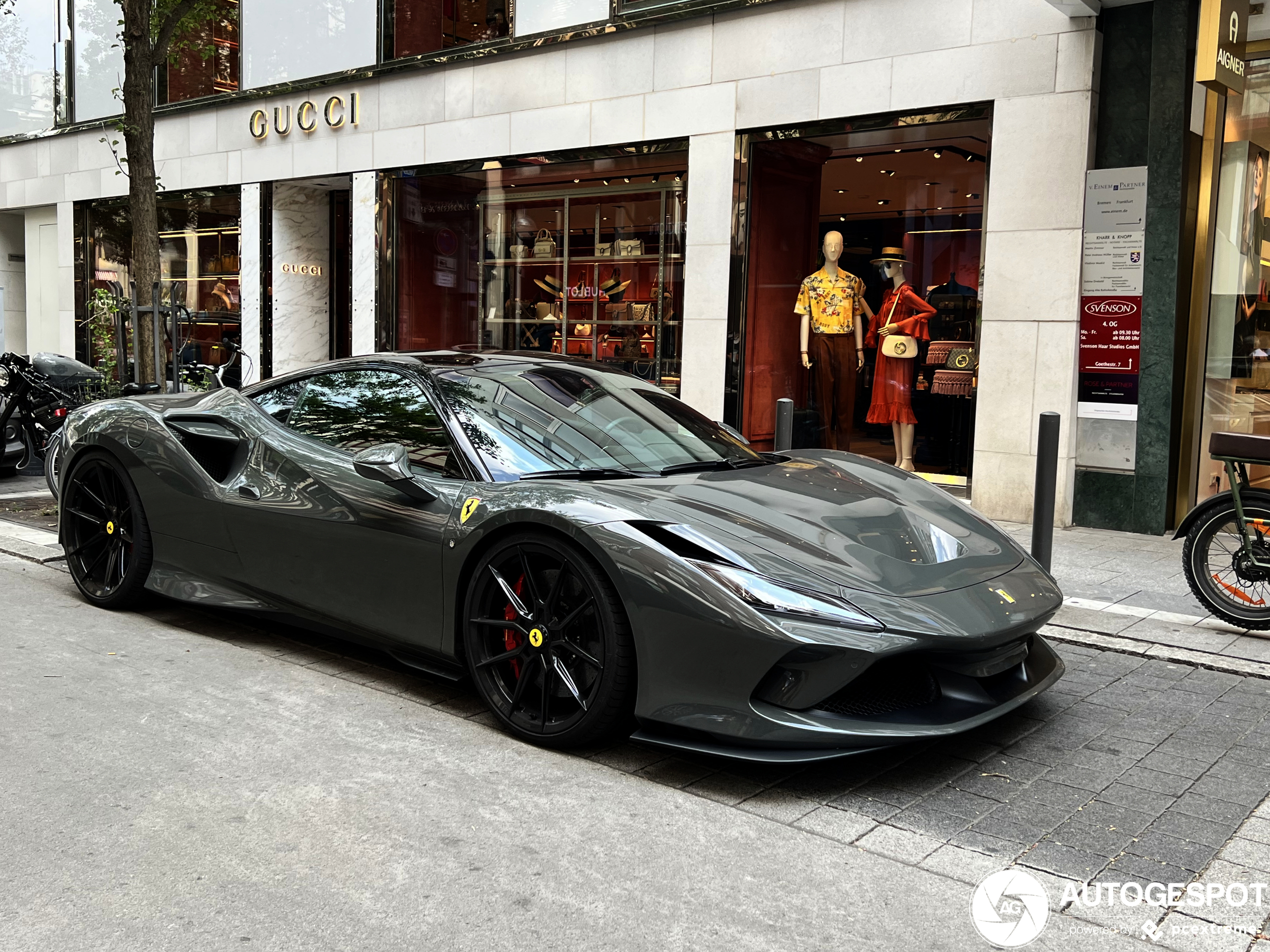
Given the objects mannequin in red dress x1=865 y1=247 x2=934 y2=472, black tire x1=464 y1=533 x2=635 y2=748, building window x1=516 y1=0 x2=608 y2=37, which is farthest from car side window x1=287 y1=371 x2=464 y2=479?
building window x1=516 y1=0 x2=608 y2=37

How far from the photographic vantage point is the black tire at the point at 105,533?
18.3 feet

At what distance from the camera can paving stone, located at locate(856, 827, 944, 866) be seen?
3148 mm

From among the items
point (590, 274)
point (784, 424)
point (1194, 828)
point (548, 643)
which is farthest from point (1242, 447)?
point (590, 274)

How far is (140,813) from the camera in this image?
3344mm

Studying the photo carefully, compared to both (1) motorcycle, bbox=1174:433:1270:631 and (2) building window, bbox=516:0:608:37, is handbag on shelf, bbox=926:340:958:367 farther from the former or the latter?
(2) building window, bbox=516:0:608:37

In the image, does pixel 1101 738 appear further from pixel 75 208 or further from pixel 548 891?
pixel 75 208

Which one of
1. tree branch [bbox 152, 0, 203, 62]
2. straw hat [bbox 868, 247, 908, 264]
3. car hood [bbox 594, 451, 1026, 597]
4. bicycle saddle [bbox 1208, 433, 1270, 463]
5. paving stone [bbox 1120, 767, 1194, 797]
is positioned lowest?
paving stone [bbox 1120, 767, 1194, 797]

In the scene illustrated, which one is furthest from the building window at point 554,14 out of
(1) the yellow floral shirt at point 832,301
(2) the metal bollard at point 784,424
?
(2) the metal bollard at point 784,424

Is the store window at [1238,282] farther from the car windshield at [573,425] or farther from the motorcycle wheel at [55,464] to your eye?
the motorcycle wheel at [55,464]

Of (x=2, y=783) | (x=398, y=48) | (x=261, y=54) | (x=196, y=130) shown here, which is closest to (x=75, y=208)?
(x=196, y=130)

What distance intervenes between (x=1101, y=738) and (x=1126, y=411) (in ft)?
17.8

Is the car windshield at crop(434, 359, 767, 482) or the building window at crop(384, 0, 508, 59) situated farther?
the building window at crop(384, 0, 508, 59)

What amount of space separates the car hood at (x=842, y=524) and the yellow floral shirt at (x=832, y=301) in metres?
6.49

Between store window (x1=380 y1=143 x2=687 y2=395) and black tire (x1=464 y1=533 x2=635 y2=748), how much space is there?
285 inches
